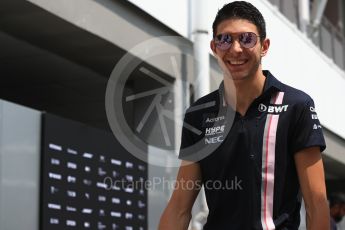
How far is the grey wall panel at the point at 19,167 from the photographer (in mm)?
6590

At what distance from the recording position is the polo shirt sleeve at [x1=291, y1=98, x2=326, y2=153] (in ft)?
9.21

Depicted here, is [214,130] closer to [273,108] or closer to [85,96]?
[273,108]

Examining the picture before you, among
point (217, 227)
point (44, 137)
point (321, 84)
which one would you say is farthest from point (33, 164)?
point (321, 84)

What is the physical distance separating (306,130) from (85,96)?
7.92 metres

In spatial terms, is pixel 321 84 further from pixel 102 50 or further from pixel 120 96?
pixel 102 50

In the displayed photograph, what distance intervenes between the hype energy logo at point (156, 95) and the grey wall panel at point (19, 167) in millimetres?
1684

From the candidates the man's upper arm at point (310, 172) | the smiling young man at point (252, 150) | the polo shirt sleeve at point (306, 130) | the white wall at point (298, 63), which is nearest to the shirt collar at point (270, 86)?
the smiling young man at point (252, 150)

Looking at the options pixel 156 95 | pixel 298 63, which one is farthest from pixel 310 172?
pixel 298 63

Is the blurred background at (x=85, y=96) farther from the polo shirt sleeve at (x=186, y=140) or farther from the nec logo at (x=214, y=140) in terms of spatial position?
the nec logo at (x=214, y=140)

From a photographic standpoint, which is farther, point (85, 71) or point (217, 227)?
point (85, 71)

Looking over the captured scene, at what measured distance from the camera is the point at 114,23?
305 inches

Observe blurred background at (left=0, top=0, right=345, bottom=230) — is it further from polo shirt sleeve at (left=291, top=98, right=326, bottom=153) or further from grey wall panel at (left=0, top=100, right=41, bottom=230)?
polo shirt sleeve at (left=291, top=98, right=326, bottom=153)

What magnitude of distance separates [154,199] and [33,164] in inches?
85.2

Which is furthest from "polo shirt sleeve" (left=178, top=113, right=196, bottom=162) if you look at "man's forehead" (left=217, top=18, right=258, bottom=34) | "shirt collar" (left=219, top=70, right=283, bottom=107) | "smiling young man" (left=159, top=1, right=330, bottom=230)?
"man's forehead" (left=217, top=18, right=258, bottom=34)
